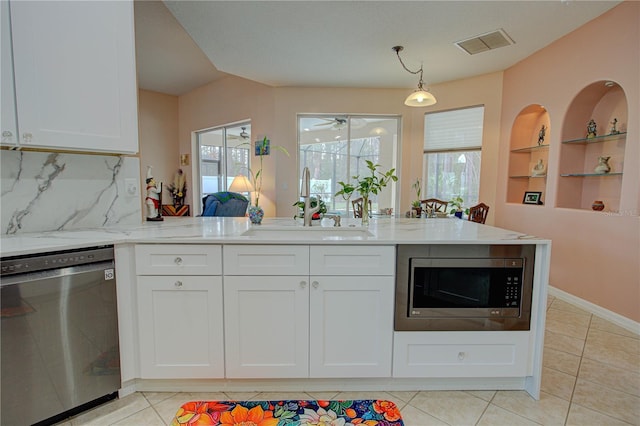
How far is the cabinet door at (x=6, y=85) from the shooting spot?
4.60 feet

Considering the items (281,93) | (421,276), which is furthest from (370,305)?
(281,93)

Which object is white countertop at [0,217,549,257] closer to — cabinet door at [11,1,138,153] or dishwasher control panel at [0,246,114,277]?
dishwasher control panel at [0,246,114,277]

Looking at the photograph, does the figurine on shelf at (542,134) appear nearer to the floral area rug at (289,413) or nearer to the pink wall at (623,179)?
the pink wall at (623,179)

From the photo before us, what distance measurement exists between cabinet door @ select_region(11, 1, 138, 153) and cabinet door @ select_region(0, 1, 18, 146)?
0.02 m

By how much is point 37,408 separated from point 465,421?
2087 millimetres

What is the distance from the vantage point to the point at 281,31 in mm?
3223

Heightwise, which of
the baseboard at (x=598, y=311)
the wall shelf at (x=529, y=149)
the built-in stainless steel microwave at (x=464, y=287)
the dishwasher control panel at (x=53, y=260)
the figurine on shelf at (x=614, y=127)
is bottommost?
the baseboard at (x=598, y=311)

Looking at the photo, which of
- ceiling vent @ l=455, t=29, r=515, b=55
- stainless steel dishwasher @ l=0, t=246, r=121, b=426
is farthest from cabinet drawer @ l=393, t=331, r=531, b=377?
ceiling vent @ l=455, t=29, r=515, b=55

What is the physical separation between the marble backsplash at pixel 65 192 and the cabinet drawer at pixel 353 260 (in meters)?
1.42

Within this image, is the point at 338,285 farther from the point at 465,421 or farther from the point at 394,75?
the point at 394,75

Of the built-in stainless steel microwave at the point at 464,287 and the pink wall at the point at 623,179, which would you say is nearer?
the built-in stainless steel microwave at the point at 464,287

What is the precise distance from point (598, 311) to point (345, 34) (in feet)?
12.4

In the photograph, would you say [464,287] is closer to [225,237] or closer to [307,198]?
[307,198]

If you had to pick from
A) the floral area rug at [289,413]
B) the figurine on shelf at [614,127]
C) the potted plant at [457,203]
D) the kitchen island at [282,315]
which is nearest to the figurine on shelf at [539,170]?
the figurine on shelf at [614,127]
